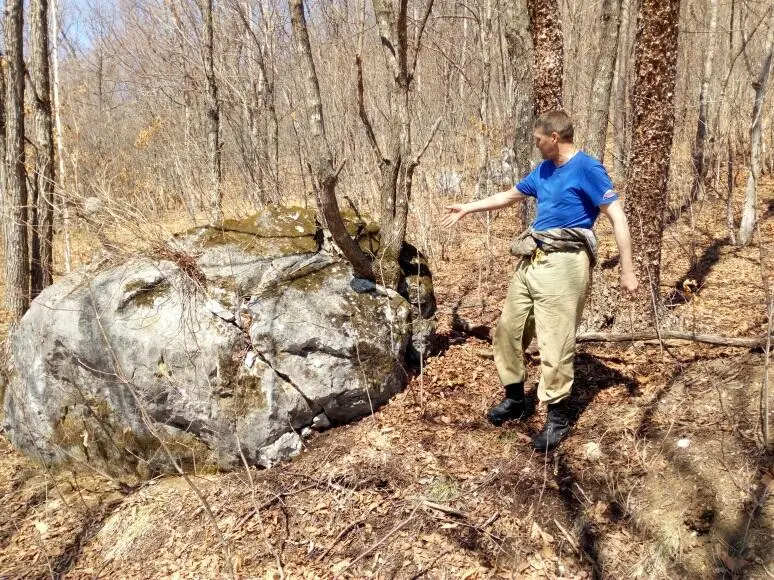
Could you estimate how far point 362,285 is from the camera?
13.4 feet

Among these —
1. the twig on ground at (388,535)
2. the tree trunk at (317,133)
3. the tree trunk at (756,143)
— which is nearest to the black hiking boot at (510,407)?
the twig on ground at (388,535)

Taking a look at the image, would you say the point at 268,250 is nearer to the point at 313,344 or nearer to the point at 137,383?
the point at 313,344

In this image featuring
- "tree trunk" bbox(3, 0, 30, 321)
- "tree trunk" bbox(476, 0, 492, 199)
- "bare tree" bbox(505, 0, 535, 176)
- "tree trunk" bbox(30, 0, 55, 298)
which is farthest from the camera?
"tree trunk" bbox(476, 0, 492, 199)

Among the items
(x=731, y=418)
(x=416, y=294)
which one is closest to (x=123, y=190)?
(x=416, y=294)

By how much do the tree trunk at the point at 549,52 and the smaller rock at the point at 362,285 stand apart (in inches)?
76.2

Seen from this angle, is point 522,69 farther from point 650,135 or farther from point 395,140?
point 395,140

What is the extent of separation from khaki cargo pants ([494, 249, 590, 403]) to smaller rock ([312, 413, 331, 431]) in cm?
157

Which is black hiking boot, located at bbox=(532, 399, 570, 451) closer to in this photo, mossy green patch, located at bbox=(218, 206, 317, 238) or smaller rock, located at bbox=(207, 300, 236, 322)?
smaller rock, located at bbox=(207, 300, 236, 322)

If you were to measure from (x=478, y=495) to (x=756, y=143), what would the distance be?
16.4ft

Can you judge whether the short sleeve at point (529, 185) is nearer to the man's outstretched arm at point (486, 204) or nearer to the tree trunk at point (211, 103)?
the man's outstretched arm at point (486, 204)

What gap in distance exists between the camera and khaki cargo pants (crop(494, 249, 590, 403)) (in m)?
2.97

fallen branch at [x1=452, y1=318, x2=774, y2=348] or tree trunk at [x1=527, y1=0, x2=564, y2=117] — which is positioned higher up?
tree trunk at [x1=527, y1=0, x2=564, y2=117]

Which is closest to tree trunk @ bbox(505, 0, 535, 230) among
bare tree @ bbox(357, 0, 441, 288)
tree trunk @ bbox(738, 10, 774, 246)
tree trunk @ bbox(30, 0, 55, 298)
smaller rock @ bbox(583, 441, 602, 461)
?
bare tree @ bbox(357, 0, 441, 288)

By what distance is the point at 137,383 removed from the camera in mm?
3803
